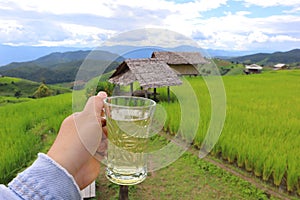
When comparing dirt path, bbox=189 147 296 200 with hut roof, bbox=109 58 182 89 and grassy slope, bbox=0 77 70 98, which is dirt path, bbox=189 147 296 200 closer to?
hut roof, bbox=109 58 182 89

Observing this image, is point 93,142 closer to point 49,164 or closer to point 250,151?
point 49,164

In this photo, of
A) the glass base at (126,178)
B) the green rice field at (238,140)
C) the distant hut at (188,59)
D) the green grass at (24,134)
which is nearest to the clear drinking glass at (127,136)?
the glass base at (126,178)

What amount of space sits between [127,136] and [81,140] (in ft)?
0.41

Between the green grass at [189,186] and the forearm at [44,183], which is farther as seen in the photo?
the green grass at [189,186]

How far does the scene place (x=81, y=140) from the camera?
31.1 inches

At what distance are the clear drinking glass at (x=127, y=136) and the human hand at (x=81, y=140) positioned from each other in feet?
0.11

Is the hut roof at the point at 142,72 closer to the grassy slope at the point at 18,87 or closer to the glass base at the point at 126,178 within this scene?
the glass base at the point at 126,178

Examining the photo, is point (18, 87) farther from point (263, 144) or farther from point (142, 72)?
point (142, 72)

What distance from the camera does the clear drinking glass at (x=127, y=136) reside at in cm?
76

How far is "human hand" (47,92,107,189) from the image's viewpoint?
76 centimetres

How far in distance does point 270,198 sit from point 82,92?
7.65 feet

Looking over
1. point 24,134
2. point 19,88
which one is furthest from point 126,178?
point 19,88

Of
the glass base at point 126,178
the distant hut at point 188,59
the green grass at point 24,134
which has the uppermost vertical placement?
the distant hut at point 188,59

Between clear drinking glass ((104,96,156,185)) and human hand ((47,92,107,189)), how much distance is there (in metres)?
0.03
